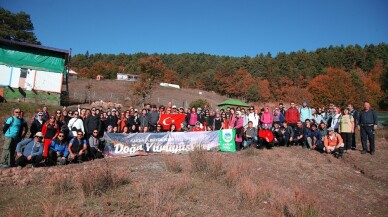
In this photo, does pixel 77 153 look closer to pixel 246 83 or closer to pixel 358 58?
pixel 246 83

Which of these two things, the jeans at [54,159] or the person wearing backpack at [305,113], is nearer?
the jeans at [54,159]

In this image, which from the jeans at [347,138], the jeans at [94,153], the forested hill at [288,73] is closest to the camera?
the jeans at [94,153]

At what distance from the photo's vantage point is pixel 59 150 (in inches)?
389

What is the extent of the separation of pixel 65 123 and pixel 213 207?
25.1 ft

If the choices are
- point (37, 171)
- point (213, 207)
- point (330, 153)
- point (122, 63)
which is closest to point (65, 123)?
point (37, 171)

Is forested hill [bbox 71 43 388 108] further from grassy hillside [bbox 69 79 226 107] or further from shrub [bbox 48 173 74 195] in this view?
shrub [bbox 48 173 74 195]

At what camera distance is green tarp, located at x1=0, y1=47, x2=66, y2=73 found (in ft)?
83.2

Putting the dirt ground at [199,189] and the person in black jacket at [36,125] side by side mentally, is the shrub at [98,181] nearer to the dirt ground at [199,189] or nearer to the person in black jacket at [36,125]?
the dirt ground at [199,189]

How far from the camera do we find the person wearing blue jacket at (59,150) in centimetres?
967

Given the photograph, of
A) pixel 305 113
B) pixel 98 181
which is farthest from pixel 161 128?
pixel 305 113

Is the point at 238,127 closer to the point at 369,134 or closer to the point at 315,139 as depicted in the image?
the point at 315,139

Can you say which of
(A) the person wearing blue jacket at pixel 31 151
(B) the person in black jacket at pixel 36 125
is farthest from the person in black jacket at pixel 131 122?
(A) the person wearing blue jacket at pixel 31 151

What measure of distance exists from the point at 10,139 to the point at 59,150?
1.49 m

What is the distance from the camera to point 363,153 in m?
11.4
